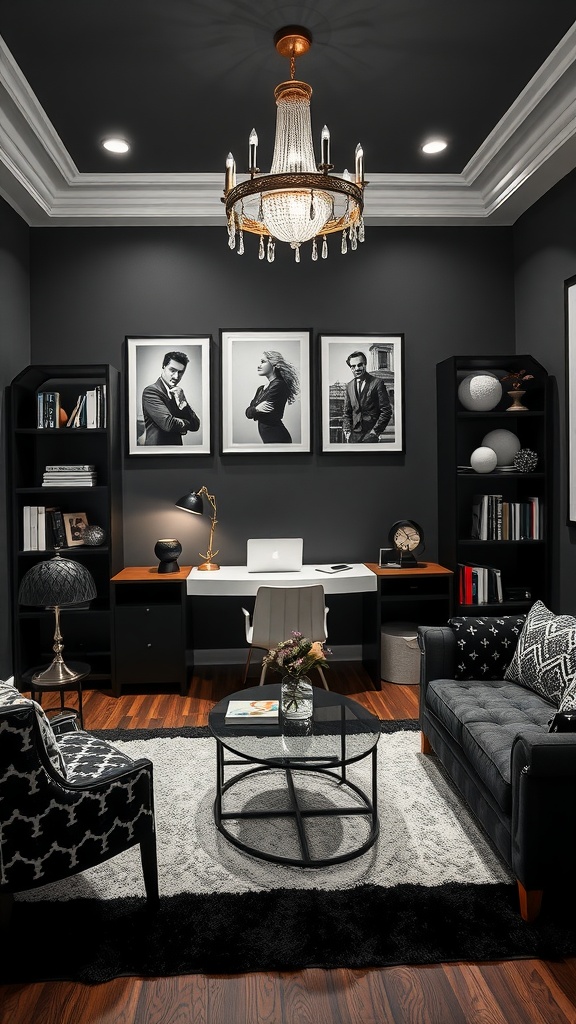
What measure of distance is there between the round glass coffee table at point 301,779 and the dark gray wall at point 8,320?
1952 millimetres

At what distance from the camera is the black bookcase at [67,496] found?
4402 millimetres

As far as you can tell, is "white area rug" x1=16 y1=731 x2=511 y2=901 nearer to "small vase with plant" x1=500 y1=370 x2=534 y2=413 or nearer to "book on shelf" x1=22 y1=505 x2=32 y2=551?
"book on shelf" x1=22 y1=505 x2=32 y2=551

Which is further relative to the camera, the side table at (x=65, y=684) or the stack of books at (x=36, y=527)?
the stack of books at (x=36, y=527)

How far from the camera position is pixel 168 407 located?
192 inches

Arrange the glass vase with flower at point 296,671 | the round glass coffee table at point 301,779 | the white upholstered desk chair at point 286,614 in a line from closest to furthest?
1. the round glass coffee table at point 301,779
2. the glass vase with flower at point 296,671
3. the white upholstered desk chair at point 286,614

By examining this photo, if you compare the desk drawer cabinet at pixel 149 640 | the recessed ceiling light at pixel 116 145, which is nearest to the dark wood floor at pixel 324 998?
the desk drawer cabinet at pixel 149 640

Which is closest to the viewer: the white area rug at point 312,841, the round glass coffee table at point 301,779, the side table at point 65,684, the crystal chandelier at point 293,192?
the white area rug at point 312,841

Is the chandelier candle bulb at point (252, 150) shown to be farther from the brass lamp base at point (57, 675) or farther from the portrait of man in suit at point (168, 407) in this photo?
the brass lamp base at point (57, 675)

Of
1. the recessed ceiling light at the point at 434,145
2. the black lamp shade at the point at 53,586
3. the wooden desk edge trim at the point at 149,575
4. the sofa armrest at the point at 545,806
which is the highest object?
the recessed ceiling light at the point at 434,145

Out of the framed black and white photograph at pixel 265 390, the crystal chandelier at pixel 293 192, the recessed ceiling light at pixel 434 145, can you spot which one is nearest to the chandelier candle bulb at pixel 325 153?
the crystal chandelier at pixel 293 192

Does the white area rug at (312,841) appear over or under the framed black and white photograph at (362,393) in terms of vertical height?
under

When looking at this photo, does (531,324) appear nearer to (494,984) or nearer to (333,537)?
(333,537)

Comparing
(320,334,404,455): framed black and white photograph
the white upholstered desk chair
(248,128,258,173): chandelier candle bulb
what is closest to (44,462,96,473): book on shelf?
the white upholstered desk chair

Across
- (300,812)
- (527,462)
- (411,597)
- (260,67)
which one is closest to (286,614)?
(411,597)
